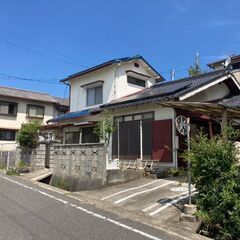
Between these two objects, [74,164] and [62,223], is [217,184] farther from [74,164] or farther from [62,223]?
[74,164]

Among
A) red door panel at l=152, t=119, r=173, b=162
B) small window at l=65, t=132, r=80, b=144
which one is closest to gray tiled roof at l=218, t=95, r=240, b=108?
red door panel at l=152, t=119, r=173, b=162

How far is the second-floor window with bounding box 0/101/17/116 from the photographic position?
33031mm

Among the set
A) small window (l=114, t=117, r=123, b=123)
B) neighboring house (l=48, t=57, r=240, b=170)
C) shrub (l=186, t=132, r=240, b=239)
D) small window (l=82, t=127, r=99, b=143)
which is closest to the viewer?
shrub (l=186, t=132, r=240, b=239)

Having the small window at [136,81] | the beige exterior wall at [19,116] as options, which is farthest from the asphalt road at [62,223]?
the beige exterior wall at [19,116]

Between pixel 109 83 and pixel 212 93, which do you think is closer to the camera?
pixel 212 93

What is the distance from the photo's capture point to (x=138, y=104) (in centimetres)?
1691

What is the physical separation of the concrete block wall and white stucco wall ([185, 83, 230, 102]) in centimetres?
576

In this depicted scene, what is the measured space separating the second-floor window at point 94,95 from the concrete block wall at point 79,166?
250 inches

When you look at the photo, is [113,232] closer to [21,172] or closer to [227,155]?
[227,155]

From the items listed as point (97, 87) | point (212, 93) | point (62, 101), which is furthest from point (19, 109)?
point (212, 93)

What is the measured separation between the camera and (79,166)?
1541cm

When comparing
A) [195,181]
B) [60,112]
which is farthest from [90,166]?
[60,112]

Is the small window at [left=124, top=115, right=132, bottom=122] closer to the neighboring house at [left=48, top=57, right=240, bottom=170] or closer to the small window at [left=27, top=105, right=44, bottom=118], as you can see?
the neighboring house at [left=48, top=57, right=240, bottom=170]

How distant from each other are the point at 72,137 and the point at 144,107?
26.5 ft
